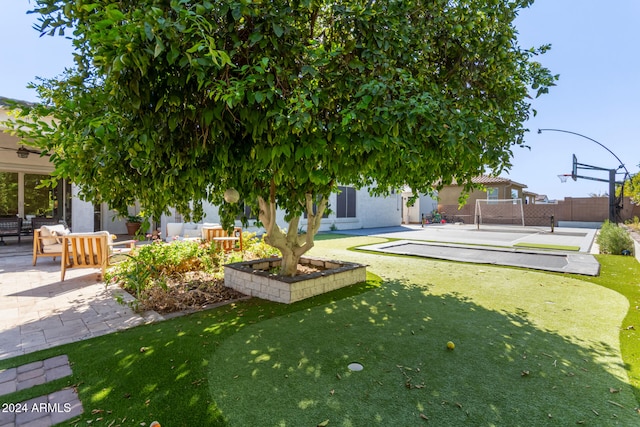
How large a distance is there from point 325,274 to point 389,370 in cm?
272

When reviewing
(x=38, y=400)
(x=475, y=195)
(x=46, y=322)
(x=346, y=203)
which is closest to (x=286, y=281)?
(x=38, y=400)

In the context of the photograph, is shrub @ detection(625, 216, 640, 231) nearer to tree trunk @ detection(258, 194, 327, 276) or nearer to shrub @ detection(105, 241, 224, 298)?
tree trunk @ detection(258, 194, 327, 276)

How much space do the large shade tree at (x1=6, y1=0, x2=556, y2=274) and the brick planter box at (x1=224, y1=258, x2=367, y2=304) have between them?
1822 millimetres

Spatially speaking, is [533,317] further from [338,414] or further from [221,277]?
[221,277]

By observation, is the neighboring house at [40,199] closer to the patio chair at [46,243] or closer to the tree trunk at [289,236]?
the patio chair at [46,243]

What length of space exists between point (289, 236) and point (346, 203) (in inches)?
A: 520

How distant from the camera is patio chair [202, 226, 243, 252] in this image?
828cm

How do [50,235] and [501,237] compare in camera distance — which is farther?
[501,237]

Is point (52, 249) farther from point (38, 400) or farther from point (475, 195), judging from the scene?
point (475, 195)

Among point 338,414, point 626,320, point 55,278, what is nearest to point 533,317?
point 626,320

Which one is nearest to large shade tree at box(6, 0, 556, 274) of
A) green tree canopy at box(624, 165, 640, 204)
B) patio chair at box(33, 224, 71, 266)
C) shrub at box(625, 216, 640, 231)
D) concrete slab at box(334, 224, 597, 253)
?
patio chair at box(33, 224, 71, 266)

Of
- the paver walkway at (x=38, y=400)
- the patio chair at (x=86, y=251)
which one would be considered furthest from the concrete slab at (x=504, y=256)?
the paver walkway at (x=38, y=400)

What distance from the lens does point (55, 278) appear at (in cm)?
639

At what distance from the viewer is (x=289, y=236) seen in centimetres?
577
